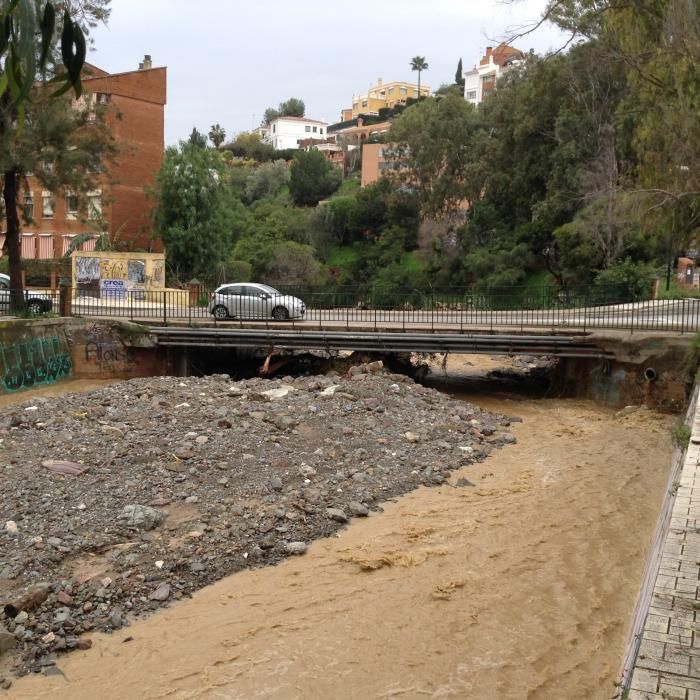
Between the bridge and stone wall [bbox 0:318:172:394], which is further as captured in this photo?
stone wall [bbox 0:318:172:394]

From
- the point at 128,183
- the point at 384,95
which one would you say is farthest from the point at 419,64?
the point at 128,183

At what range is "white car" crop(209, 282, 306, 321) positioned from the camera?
2614 cm

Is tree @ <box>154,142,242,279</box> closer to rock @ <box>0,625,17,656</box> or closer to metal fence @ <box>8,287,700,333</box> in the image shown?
metal fence @ <box>8,287,700,333</box>

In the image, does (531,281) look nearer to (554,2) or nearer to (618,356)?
(618,356)

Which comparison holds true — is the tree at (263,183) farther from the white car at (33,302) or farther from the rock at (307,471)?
the rock at (307,471)

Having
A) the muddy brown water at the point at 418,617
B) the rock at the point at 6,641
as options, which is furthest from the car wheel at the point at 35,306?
the rock at the point at 6,641

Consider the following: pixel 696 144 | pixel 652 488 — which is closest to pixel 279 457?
pixel 652 488

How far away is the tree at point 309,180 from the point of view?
241 feet

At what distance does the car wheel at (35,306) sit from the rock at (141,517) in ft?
56.7

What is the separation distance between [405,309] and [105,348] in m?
10.7

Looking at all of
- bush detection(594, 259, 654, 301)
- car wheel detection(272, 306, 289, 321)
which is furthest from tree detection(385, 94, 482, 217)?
car wheel detection(272, 306, 289, 321)

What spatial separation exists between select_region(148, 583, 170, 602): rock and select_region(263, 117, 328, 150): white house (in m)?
117

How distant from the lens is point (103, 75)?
4369 centimetres

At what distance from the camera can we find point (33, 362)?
21.9m
